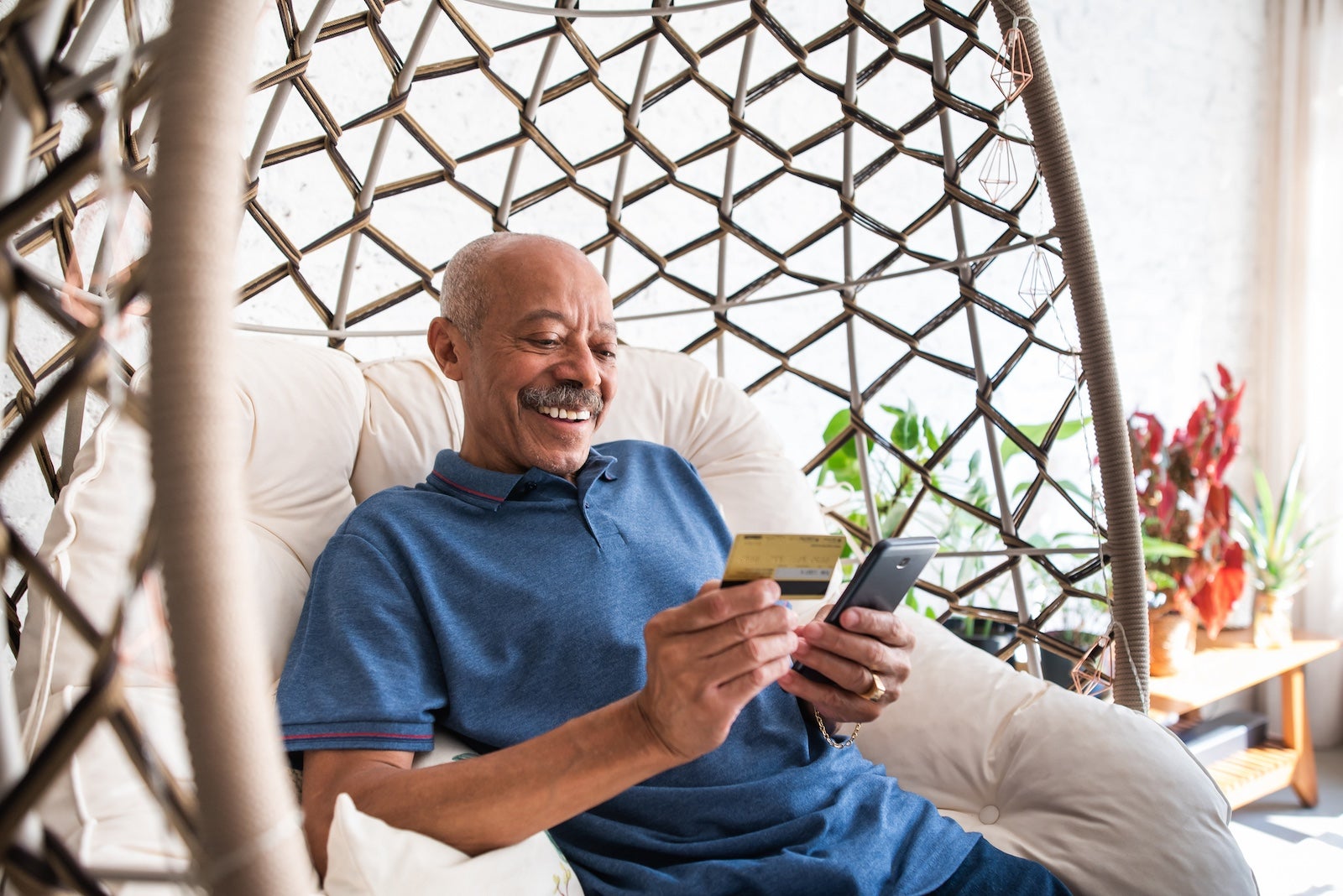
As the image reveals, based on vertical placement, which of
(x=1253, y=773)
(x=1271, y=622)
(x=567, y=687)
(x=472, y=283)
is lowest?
(x=1253, y=773)

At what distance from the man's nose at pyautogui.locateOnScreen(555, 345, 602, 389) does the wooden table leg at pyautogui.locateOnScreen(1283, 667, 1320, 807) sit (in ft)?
8.37

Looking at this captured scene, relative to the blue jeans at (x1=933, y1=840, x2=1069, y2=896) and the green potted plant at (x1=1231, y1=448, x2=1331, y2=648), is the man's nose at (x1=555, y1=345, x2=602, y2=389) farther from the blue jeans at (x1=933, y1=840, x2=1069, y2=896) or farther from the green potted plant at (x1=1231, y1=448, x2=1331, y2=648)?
the green potted plant at (x1=1231, y1=448, x2=1331, y2=648)

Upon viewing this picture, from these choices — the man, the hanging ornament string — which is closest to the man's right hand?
the man

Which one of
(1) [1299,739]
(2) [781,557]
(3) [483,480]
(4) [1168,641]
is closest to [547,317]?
(3) [483,480]

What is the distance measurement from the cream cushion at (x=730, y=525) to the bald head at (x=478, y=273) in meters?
0.16

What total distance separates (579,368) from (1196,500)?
214cm

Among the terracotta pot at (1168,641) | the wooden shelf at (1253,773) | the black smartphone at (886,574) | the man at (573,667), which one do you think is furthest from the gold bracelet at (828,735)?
the wooden shelf at (1253,773)

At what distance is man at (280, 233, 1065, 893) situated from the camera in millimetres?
830

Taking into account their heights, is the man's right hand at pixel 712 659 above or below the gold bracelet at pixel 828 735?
above

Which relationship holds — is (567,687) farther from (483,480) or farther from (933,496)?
(933,496)

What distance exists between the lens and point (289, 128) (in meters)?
1.76

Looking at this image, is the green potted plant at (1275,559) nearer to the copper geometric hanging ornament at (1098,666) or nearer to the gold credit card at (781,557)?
the copper geometric hanging ornament at (1098,666)

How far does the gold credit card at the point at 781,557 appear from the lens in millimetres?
792

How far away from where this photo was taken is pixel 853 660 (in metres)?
1.04
